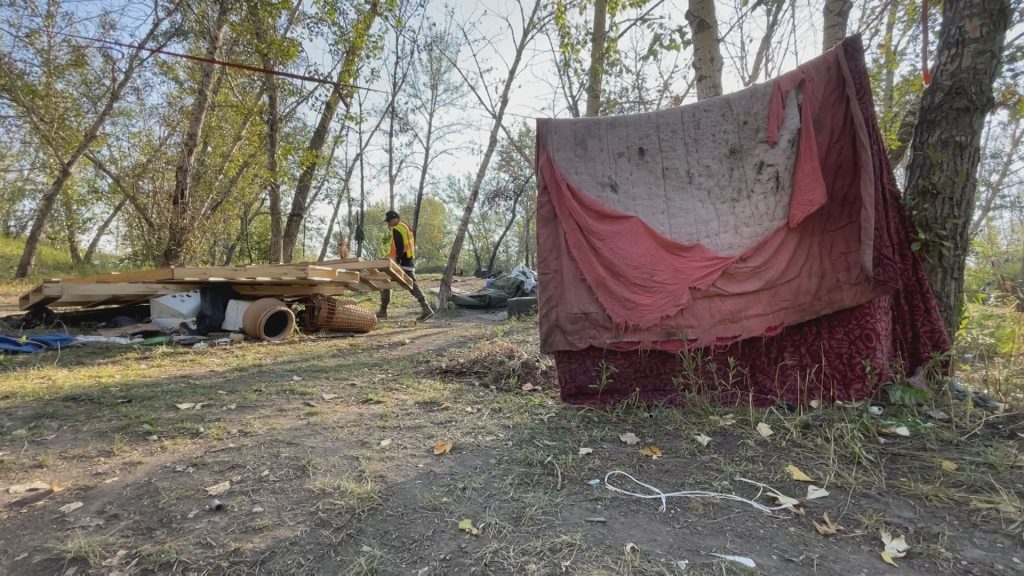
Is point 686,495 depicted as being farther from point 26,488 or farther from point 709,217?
point 26,488

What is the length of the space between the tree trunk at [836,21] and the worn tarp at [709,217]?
1.98 meters

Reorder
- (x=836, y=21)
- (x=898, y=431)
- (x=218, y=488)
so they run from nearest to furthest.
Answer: (x=218, y=488)
(x=898, y=431)
(x=836, y=21)

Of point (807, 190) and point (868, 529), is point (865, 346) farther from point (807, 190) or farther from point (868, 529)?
point (868, 529)

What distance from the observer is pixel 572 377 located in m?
3.16

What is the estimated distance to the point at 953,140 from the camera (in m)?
2.80

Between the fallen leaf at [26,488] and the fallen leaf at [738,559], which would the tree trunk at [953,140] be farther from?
the fallen leaf at [26,488]

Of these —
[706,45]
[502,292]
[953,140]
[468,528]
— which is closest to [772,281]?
[953,140]

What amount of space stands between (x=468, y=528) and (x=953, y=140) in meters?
3.44

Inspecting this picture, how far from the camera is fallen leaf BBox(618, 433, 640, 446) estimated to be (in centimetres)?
262

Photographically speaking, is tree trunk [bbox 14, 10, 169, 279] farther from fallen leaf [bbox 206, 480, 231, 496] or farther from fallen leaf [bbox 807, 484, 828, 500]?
fallen leaf [bbox 807, 484, 828, 500]

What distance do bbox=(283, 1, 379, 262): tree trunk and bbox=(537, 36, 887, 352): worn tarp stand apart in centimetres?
820

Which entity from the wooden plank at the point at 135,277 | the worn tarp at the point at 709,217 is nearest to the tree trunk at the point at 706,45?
the worn tarp at the point at 709,217

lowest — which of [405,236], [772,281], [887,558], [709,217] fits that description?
[887,558]

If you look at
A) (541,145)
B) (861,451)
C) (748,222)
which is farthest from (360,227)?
(861,451)
